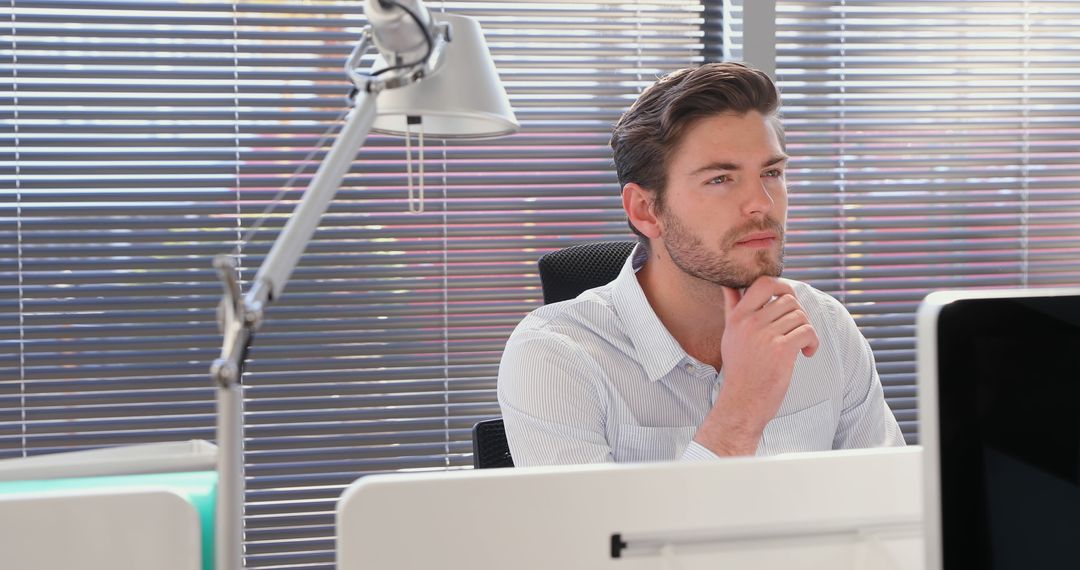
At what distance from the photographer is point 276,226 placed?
241 centimetres

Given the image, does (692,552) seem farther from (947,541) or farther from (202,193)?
(202,193)

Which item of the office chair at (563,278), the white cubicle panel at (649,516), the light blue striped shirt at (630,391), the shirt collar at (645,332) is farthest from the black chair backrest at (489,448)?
the white cubicle panel at (649,516)

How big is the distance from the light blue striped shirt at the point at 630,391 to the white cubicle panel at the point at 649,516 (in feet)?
2.29

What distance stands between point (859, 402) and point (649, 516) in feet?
3.90

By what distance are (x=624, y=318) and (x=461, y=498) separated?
1010 millimetres

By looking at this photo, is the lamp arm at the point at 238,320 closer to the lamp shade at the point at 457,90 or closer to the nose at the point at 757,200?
the lamp shade at the point at 457,90

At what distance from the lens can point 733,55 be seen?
8.31 ft

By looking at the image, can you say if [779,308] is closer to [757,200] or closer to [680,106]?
[757,200]

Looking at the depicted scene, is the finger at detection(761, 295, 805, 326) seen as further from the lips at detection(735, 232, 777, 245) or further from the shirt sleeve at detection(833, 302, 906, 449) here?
the shirt sleeve at detection(833, 302, 906, 449)

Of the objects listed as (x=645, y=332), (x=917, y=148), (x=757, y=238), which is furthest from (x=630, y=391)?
(x=917, y=148)

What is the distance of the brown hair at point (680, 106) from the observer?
1589mm

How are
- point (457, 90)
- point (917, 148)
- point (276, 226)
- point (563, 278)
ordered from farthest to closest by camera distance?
point (917, 148) < point (276, 226) < point (563, 278) < point (457, 90)

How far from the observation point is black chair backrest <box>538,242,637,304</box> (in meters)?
1.74

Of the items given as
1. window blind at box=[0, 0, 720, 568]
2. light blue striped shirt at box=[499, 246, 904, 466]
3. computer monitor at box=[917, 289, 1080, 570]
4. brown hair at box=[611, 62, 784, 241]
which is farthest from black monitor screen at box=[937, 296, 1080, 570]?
window blind at box=[0, 0, 720, 568]
